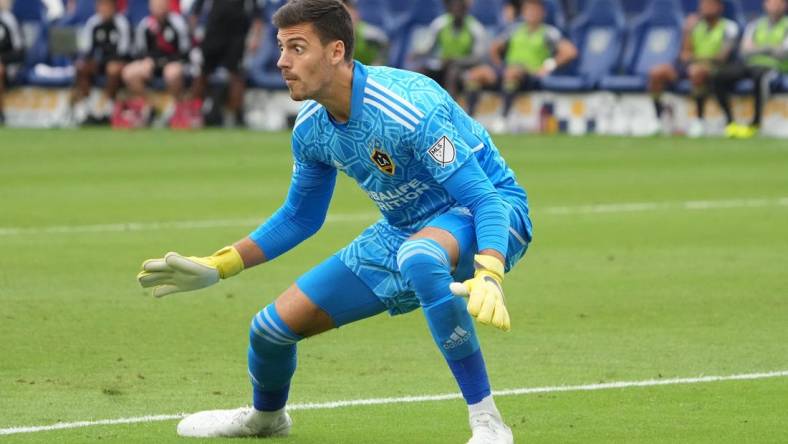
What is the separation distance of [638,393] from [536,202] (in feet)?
31.5

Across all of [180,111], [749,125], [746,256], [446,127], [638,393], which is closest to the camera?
[446,127]

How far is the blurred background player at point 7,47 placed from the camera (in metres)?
31.3

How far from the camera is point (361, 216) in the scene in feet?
53.1

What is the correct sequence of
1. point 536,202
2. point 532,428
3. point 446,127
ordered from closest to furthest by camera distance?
1. point 446,127
2. point 532,428
3. point 536,202

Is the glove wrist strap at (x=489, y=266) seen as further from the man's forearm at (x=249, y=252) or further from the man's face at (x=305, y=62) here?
the man's forearm at (x=249, y=252)

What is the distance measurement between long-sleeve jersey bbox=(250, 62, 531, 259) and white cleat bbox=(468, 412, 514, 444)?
68 centimetres

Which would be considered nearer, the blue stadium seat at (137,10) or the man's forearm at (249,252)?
the man's forearm at (249,252)

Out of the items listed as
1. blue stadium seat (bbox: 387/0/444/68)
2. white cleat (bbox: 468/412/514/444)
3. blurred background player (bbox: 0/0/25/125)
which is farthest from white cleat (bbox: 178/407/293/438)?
blurred background player (bbox: 0/0/25/125)

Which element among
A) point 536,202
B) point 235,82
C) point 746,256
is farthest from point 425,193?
point 235,82

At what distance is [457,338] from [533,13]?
22267 millimetres

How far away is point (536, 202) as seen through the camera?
17.7 meters

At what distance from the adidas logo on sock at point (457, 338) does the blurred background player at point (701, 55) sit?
20.7 meters

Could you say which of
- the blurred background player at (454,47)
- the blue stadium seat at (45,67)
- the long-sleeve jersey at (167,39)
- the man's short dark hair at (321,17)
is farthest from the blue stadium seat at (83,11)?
the man's short dark hair at (321,17)

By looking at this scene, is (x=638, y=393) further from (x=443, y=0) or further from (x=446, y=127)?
(x=443, y=0)
